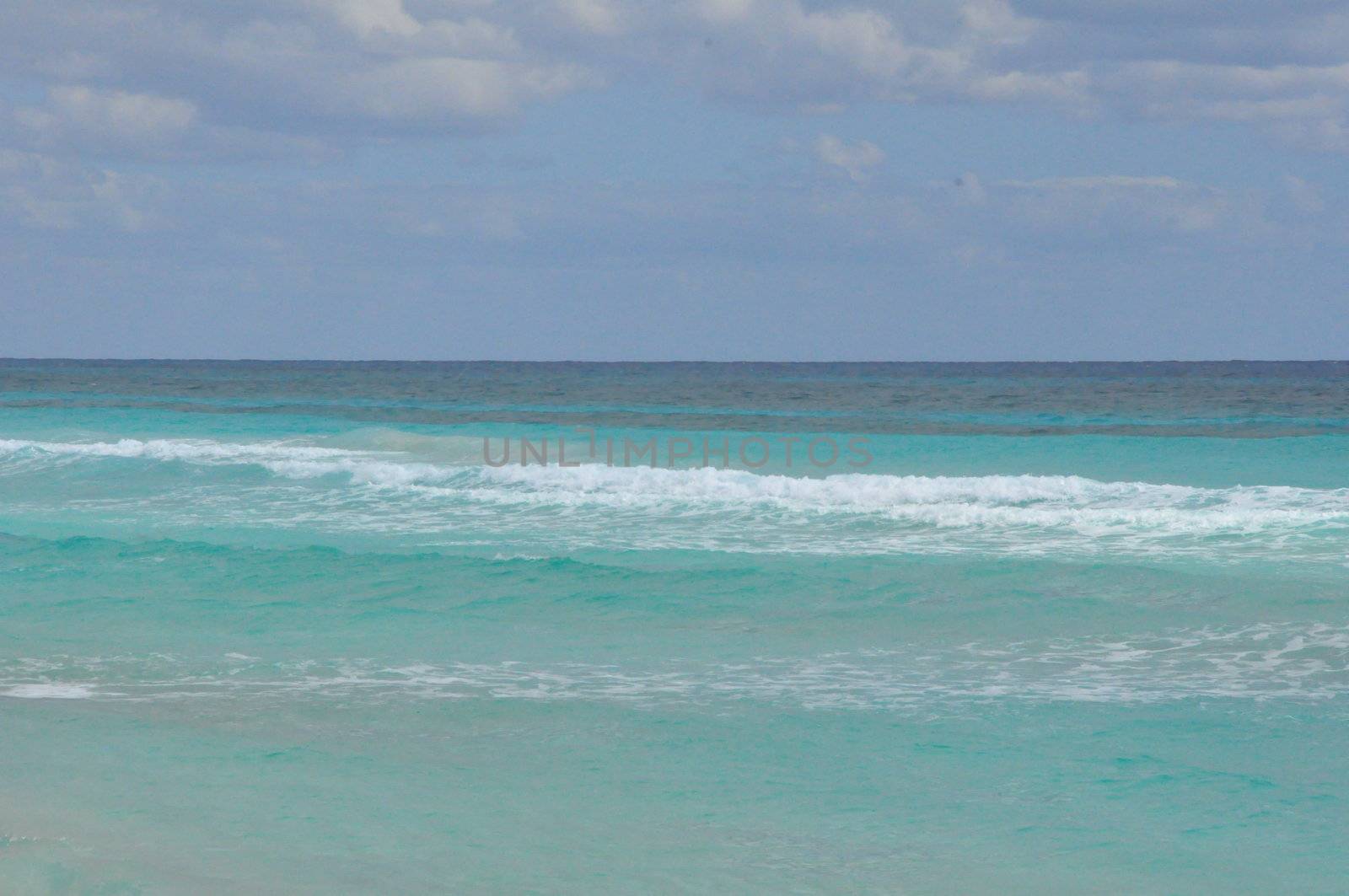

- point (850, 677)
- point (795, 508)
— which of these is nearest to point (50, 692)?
point (850, 677)

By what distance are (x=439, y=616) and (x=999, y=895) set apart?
20.7 feet

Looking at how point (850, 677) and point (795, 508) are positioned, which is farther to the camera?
point (795, 508)

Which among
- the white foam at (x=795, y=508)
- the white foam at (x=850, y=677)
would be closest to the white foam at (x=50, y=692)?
the white foam at (x=850, y=677)

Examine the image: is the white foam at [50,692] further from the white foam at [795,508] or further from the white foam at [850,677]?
the white foam at [795,508]

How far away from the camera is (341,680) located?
8781mm

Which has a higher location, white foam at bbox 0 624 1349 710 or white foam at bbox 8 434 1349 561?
white foam at bbox 8 434 1349 561

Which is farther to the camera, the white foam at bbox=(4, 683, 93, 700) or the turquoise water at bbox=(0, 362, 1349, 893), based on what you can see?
the white foam at bbox=(4, 683, 93, 700)

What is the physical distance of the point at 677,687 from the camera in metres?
8.59

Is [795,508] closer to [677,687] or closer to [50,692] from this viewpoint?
[677,687]

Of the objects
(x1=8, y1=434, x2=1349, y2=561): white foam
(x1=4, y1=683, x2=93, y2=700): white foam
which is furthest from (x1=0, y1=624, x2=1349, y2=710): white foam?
(x1=8, y1=434, x2=1349, y2=561): white foam

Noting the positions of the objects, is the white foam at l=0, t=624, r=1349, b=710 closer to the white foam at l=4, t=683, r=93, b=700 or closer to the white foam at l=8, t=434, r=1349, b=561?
the white foam at l=4, t=683, r=93, b=700

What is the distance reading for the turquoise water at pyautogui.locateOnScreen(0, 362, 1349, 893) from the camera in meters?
5.89

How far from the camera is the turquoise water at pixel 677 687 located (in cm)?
589

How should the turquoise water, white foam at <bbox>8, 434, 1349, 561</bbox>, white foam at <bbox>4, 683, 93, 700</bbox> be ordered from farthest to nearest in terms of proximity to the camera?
white foam at <bbox>8, 434, 1349, 561</bbox>
white foam at <bbox>4, 683, 93, 700</bbox>
the turquoise water
